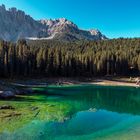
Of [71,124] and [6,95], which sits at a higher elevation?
[6,95]

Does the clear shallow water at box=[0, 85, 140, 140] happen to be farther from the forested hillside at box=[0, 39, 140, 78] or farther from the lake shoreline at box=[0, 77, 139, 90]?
the forested hillside at box=[0, 39, 140, 78]

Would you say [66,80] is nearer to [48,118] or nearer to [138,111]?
[138,111]

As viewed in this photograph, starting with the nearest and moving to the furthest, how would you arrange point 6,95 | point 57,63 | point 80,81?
point 6,95 < point 80,81 < point 57,63

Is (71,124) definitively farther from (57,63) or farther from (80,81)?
(57,63)

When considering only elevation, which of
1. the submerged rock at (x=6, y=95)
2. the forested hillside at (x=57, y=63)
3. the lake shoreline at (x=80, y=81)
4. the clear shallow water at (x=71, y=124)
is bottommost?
the clear shallow water at (x=71, y=124)

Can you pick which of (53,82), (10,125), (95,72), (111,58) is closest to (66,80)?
(53,82)

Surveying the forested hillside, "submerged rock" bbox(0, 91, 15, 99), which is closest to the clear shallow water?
"submerged rock" bbox(0, 91, 15, 99)

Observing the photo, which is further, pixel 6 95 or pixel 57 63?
pixel 57 63

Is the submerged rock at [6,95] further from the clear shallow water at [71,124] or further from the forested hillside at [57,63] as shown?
the forested hillside at [57,63]

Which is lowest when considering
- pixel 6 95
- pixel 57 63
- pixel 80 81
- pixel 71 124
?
pixel 71 124

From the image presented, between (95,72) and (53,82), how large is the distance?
87.2 ft

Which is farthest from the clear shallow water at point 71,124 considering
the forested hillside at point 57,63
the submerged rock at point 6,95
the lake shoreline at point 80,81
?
the forested hillside at point 57,63

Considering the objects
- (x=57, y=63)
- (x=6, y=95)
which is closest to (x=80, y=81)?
(x=57, y=63)

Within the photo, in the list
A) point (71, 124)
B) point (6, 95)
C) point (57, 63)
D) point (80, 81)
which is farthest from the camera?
point (57, 63)
